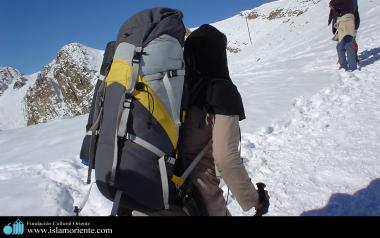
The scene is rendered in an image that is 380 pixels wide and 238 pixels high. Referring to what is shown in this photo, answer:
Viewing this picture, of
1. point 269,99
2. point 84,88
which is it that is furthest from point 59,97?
point 269,99

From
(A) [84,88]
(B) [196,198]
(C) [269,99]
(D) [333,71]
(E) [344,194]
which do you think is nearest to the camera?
(B) [196,198]

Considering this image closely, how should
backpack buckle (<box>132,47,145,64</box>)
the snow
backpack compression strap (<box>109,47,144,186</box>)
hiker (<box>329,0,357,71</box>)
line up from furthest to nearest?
hiker (<box>329,0,357,71</box>) < the snow < backpack buckle (<box>132,47,145,64</box>) < backpack compression strap (<box>109,47,144,186</box>)

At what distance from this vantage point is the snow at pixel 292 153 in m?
3.98

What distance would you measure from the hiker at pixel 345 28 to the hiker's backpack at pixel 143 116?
7.35 m

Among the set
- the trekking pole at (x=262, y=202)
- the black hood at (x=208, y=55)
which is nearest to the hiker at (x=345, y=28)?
the trekking pole at (x=262, y=202)

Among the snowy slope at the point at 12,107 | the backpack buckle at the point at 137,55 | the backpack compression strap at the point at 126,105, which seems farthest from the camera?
the snowy slope at the point at 12,107

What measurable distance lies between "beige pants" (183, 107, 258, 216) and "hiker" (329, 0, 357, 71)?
7156 millimetres

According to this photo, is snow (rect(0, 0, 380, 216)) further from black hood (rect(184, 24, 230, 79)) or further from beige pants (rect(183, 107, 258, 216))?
black hood (rect(184, 24, 230, 79))
